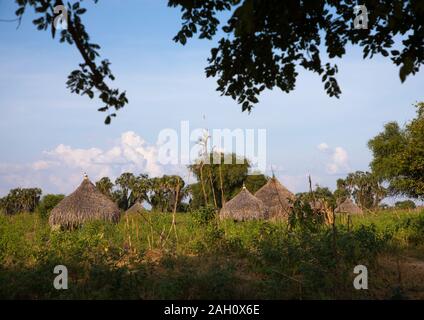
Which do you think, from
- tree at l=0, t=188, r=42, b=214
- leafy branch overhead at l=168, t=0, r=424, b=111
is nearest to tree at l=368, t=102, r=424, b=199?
leafy branch overhead at l=168, t=0, r=424, b=111

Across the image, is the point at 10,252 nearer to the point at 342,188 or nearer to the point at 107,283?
the point at 107,283

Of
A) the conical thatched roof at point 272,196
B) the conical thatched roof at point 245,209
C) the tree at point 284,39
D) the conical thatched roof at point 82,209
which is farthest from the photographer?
the conical thatched roof at point 272,196

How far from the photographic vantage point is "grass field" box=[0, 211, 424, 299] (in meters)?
4.76

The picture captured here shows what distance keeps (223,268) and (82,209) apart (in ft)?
36.0

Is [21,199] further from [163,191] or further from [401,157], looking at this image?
[401,157]

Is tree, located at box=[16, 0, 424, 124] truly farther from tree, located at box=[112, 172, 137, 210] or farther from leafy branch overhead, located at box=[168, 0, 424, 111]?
tree, located at box=[112, 172, 137, 210]

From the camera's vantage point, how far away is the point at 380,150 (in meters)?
28.0

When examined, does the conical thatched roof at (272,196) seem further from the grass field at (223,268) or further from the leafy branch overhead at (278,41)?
the leafy branch overhead at (278,41)

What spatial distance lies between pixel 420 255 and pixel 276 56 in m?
5.41

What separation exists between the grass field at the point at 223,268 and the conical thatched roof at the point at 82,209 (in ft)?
21.5

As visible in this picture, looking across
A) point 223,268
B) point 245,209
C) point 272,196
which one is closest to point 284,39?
Answer: point 223,268

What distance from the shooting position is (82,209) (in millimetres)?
15383

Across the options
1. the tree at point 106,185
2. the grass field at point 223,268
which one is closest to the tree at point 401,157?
the grass field at point 223,268

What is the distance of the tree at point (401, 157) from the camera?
1945 centimetres
